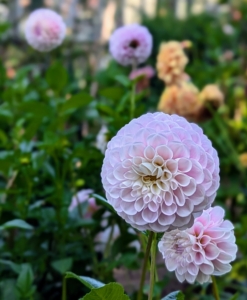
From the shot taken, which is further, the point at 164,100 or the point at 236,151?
the point at 236,151

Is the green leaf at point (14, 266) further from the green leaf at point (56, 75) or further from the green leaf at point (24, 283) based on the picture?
the green leaf at point (56, 75)

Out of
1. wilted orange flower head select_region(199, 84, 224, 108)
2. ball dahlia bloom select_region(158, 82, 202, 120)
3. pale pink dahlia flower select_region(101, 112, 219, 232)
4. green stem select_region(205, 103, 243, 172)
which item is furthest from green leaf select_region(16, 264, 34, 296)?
green stem select_region(205, 103, 243, 172)

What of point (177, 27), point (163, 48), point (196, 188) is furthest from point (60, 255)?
point (177, 27)

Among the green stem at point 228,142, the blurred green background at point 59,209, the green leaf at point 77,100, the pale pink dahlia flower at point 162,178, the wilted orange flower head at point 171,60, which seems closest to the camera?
the pale pink dahlia flower at point 162,178

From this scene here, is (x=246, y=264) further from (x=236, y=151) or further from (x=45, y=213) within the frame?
(x=236, y=151)

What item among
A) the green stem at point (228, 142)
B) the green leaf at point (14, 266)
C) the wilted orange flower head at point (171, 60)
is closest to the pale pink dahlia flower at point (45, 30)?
the wilted orange flower head at point (171, 60)

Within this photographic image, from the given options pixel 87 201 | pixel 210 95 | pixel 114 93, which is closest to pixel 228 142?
pixel 210 95
